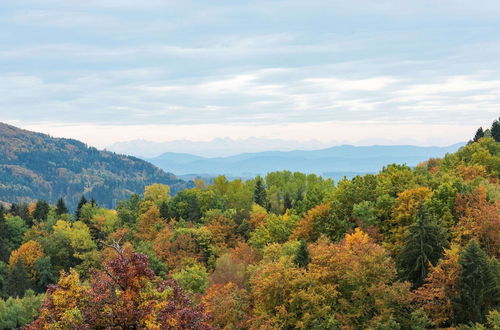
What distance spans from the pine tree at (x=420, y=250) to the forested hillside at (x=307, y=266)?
0.11m

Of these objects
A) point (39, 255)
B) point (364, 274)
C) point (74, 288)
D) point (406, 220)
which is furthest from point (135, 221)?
point (74, 288)

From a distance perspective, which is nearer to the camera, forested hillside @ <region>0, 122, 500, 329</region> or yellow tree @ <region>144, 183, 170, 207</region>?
forested hillside @ <region>0, 122, 500, 329</region>

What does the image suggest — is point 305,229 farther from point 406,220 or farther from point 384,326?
point 384,326

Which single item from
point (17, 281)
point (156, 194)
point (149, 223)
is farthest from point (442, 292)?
point (156, 194)

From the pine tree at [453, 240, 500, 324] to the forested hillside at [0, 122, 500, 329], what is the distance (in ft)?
0.26

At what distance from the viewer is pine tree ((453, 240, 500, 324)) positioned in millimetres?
38281

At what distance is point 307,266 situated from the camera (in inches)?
1912

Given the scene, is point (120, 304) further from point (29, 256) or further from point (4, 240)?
point (4, 240)

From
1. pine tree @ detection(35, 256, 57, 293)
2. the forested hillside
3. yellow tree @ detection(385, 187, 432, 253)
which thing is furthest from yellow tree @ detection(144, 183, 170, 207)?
yellow tree @ detection(385, 187, 432, 253)

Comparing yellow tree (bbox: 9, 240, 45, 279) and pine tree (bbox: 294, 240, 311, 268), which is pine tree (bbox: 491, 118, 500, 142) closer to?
pine tree (bbox: 294, 240, 311, 268)

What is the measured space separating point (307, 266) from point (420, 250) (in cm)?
1055

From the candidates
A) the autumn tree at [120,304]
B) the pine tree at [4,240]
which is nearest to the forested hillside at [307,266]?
the autumn tree at [120,304]

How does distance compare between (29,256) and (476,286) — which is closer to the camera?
(476,286)

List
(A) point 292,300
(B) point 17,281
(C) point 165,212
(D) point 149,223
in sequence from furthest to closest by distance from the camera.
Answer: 1. (C) point 165,212
2. (D) point 149,223
3. (B) point 17,281
4. (A) point 292,300
